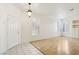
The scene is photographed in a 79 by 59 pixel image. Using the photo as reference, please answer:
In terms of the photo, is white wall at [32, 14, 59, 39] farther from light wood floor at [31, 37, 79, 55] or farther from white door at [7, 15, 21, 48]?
white door at [7, 15, 21, 48]

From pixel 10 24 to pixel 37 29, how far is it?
0.47m

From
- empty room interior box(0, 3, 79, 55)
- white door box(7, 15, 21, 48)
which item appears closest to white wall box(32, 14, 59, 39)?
empty room interior box(0, 3, 79, 55)

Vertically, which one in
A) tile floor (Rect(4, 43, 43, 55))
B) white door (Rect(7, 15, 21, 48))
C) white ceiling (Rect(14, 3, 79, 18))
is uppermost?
white ceiling (Rect(14, 3, 79, 18))

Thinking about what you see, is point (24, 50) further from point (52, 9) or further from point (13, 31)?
point (52, 9)

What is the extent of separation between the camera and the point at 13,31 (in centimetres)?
230

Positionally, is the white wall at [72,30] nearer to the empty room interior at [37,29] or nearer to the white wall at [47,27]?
the empty room interior at [37,29]

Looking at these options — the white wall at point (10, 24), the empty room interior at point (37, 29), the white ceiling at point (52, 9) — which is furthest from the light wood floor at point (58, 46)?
the white ceiling at point (52, 9)

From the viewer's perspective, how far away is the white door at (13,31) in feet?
7.50

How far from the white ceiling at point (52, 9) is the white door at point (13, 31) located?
24 cm

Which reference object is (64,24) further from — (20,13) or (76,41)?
(20,13)

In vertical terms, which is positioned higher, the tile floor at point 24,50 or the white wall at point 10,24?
the white wall at point 10,24

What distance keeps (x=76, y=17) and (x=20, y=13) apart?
959mm

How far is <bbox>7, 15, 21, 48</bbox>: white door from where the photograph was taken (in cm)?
229
